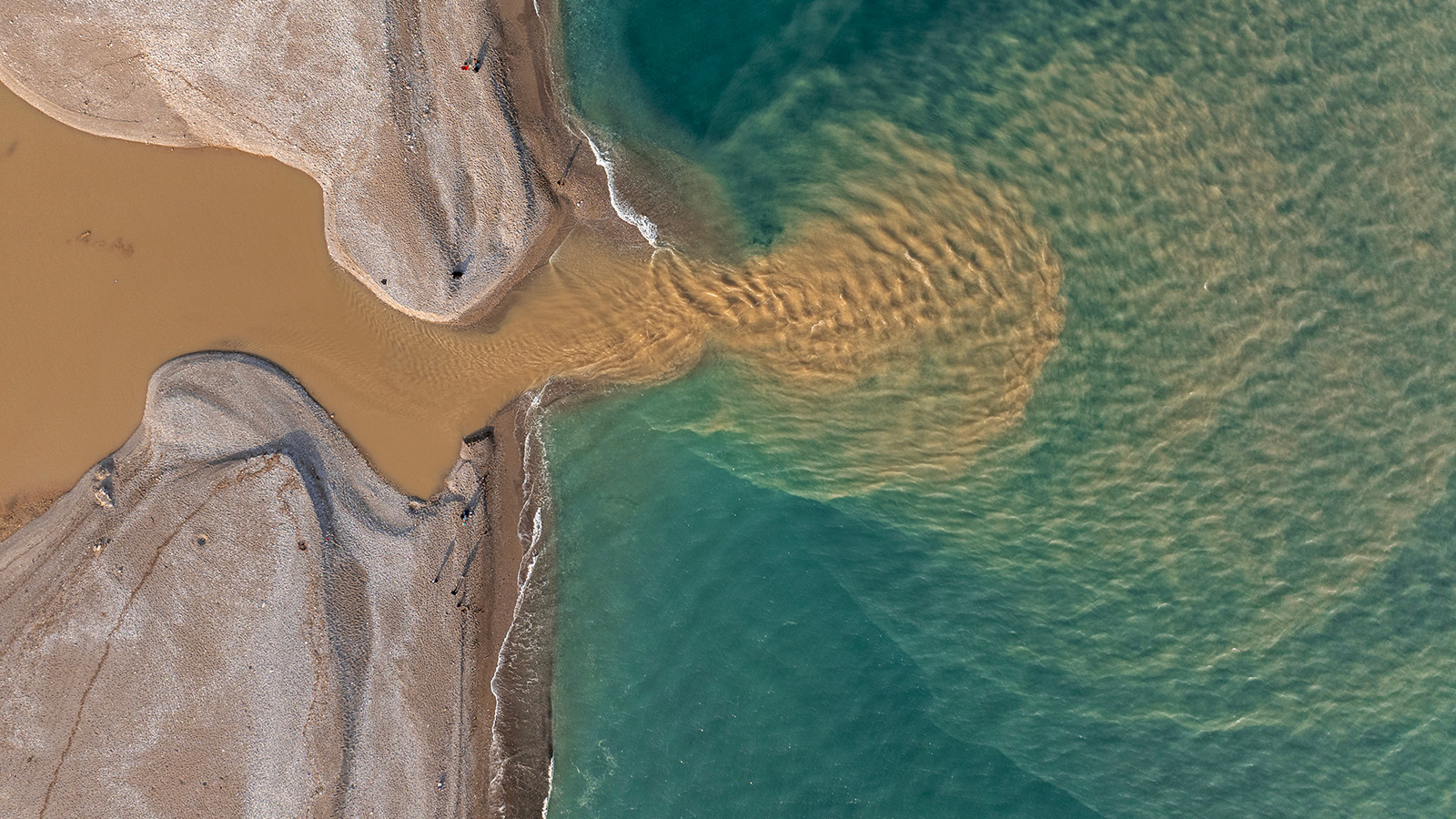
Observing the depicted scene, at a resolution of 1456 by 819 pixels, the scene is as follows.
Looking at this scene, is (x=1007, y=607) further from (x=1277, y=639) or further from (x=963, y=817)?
(x=1277, y=639)

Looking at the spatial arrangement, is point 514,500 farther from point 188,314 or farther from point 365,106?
point 365,106

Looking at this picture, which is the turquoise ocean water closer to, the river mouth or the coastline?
the coastline

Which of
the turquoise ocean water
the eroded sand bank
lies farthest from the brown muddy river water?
the turquoise ocean water

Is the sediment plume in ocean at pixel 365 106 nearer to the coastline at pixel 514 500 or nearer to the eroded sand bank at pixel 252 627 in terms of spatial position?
the coastline at pixel 514 500

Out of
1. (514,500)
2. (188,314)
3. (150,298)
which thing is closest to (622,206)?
(514,500)

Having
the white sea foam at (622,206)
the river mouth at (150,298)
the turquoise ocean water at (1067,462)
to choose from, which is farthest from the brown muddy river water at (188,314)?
the turquoise ocean water at (1067,462)

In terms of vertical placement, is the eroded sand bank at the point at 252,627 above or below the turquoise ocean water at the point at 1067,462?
below
